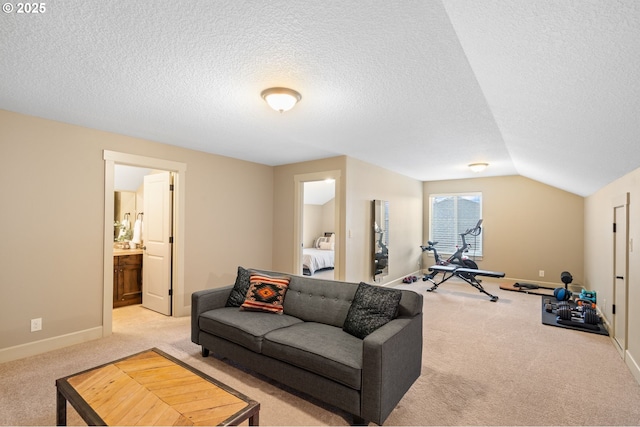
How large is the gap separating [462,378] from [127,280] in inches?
190

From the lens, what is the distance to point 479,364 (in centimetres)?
296

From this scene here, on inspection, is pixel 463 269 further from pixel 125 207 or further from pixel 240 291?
pixel 125 207

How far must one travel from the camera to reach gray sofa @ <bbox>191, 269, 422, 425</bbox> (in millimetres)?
1995

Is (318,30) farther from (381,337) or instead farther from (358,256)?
(358,256)

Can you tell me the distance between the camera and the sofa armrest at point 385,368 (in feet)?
6.38

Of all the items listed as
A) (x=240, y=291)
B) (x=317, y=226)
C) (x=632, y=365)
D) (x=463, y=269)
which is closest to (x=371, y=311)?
(x=240, y=291)

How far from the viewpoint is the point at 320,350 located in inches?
87.0

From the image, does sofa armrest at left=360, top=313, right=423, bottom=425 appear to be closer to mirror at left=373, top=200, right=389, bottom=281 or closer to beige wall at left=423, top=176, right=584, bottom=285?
mirror at left=373, top=200, right=389, bottom=281

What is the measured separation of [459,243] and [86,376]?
294 inches

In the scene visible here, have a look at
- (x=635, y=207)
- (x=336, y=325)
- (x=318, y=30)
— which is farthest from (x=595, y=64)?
(x=336, y=325)

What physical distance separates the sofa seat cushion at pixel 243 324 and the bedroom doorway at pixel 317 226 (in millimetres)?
2079

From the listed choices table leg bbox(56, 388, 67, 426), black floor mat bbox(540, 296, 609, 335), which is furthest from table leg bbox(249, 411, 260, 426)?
black floor mat bbox(540, 296, 609, 335)

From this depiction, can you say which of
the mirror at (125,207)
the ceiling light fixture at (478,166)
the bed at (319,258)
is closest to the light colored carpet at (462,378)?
the mirror at (125,207)

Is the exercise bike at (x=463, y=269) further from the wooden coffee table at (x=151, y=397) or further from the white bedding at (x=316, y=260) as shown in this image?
the wooden coffee table at (x=151, y=397)
